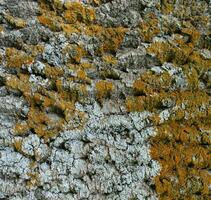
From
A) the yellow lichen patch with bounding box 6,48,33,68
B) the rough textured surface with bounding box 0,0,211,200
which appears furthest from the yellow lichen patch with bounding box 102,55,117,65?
the yellow lichen patch with bounding box 6,48,33,68

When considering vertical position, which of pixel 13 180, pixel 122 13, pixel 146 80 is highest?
pixel 122 13

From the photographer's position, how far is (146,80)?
5.04 feet

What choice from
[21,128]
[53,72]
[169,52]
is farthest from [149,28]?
[21,128]

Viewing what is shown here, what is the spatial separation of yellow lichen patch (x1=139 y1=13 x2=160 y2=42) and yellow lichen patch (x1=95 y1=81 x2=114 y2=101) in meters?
0.20

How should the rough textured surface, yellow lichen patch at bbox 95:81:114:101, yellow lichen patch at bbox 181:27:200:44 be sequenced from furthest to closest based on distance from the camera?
yellow lichen patch at bbox 181:27:200:44
yellow lichen patch at bbox 95:81:114:101
the rough textured surface

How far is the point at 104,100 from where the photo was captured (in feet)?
4.93

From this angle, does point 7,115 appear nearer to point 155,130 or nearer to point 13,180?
point 13,180

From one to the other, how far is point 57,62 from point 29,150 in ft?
0.93

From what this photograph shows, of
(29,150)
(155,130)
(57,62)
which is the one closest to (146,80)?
(155,130)

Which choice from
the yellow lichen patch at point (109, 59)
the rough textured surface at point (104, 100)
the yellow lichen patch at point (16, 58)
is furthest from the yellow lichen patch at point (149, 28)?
the yellow lichen patch at point (16, 58)

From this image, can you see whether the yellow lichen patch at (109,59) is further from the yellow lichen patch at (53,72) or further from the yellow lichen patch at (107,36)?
the yellow lichen patch at (53,72)

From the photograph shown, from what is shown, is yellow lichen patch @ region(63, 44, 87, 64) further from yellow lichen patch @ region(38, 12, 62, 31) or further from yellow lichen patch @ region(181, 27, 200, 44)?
yellow lichen patch @ region(181, 27, 200, 44)

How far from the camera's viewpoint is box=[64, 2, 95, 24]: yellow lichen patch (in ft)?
5.18

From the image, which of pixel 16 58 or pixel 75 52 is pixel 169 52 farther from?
pixel 16 58
